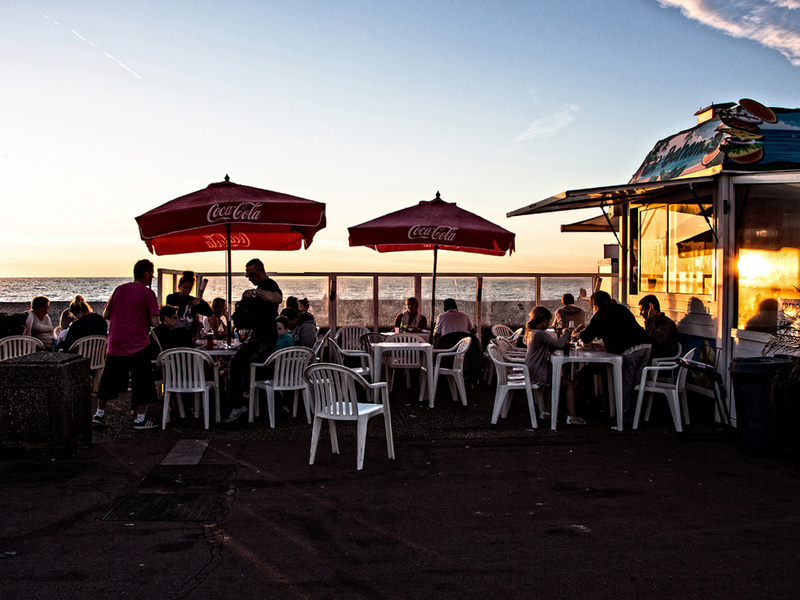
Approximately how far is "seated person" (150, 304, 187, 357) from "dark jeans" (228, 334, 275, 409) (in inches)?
34.6

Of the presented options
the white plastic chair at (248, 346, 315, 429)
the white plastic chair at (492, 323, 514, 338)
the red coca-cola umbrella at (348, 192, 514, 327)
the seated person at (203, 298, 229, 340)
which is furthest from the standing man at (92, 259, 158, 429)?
the white plastic chair at (492, 323, 514, 338)

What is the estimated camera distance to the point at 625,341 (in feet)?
24.6

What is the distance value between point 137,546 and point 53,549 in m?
0.49

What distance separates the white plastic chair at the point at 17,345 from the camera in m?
8.45

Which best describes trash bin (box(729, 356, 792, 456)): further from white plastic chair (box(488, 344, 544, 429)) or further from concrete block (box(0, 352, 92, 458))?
concrete block (box(0, 352, 92, 458))

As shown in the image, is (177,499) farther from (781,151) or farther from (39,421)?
(781,151)

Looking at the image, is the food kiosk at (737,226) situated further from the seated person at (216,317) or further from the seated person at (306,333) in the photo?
the seated person at (216,317)

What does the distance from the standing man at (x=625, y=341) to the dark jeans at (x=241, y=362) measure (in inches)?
144

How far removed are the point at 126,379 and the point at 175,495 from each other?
2.75 metres

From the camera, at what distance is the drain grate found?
4598 millimetres

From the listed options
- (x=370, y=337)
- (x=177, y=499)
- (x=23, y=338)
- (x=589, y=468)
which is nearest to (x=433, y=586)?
(x=177, y=499)

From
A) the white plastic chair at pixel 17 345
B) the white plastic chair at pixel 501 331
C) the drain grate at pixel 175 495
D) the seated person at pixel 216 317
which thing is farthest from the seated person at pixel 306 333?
the white plastic chair at pixel 501 331

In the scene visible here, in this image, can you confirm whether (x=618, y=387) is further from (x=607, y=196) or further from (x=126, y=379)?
(x=126, y=379)

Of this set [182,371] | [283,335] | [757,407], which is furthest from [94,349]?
[757,407]
